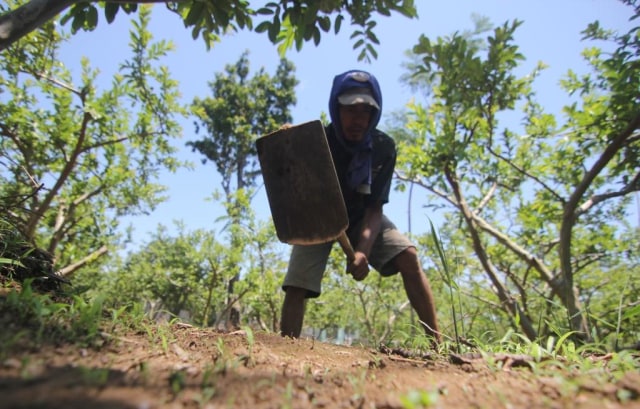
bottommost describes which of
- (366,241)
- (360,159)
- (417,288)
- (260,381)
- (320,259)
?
(260,381)

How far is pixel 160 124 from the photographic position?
5.34 metres

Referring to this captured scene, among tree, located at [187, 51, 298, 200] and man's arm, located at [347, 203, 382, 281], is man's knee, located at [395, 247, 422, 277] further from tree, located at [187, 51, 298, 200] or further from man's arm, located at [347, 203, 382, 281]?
tree, located at [187, 51, 298, 200]

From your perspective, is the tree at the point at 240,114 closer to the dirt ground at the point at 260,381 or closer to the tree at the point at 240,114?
the tree at the point at 240,114

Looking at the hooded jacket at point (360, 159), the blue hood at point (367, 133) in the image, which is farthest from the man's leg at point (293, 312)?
the blue hood at point (367, 133)

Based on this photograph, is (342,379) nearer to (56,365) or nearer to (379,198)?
(56,365)

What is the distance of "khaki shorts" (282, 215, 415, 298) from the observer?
8.55 feet

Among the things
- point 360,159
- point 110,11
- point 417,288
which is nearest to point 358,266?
point 417,288

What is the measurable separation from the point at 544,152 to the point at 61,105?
24.1 ft

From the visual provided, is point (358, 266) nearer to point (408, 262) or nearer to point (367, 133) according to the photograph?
point (408, 262)

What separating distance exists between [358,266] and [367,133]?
1124 mm

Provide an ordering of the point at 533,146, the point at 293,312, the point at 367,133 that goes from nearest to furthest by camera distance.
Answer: the point at 293,312 < the point at 367,133 < the point at 533,146

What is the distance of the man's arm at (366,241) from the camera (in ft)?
7.87

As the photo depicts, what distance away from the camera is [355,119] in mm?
2654

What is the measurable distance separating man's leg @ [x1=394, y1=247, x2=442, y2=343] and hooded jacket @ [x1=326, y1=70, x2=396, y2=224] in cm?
50
